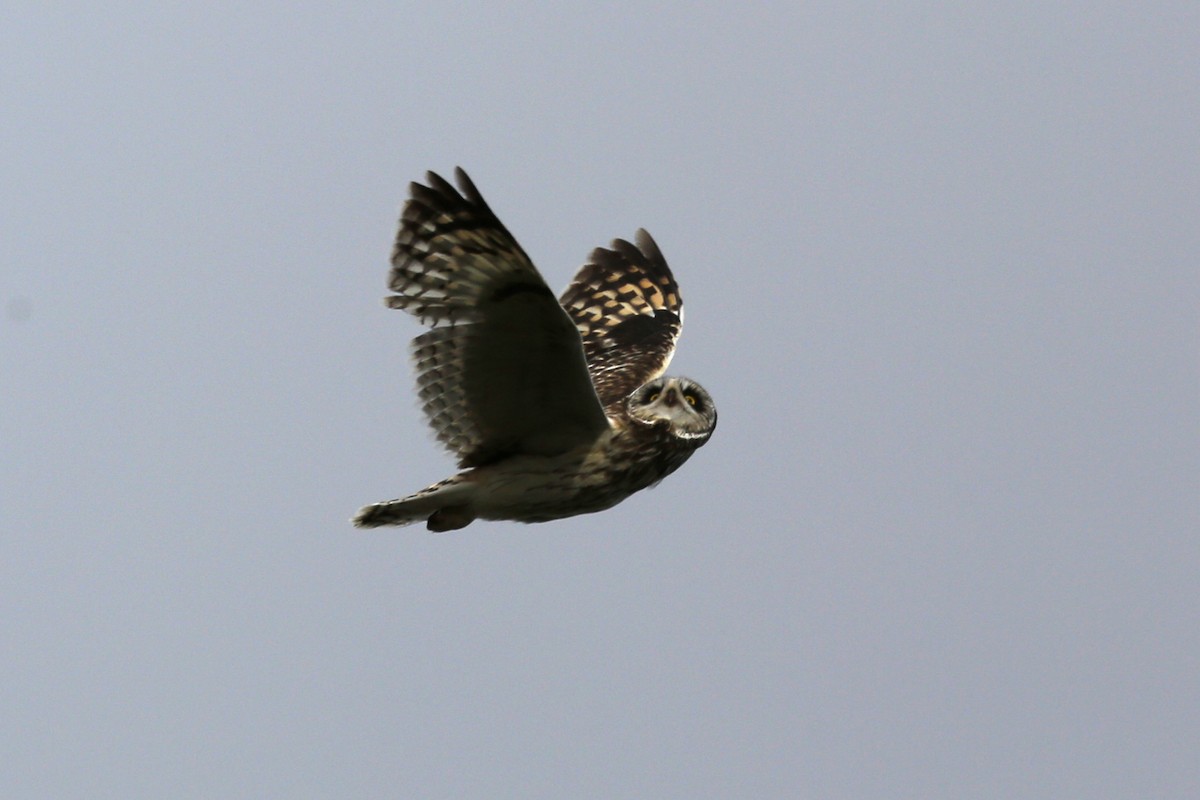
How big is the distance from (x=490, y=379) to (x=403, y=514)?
1.09 m

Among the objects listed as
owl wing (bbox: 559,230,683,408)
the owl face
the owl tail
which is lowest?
the owl tail

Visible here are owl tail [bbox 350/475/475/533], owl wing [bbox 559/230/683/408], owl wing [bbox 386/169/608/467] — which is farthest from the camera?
owl wing [bbox 559/230/683/408]

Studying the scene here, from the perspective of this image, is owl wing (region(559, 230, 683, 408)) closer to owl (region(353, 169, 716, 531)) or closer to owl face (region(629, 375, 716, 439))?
owl (region(353, 169, 716, 531))

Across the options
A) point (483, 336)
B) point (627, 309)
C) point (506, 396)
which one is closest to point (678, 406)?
point (506, 396)

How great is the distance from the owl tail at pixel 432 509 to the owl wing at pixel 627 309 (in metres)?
1.84

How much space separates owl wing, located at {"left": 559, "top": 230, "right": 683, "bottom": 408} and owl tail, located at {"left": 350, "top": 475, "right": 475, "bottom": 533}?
1842 millimetres

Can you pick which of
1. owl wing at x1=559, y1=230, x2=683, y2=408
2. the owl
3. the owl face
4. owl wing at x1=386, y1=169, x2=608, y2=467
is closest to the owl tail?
the owl

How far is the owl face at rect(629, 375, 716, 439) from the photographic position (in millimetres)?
9145

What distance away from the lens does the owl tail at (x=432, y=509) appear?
29.4 ft

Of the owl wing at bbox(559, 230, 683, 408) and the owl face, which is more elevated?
the owl wing at bbox(559, 230, 683, 408)

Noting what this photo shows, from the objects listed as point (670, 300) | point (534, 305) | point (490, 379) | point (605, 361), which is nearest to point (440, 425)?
point (490, 379)

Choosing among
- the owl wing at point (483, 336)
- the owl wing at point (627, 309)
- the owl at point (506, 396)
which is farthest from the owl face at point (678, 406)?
the owl wing at point (627, 309)

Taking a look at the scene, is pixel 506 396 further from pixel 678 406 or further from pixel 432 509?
pixel 678 406

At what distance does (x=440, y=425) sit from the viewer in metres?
8.84
